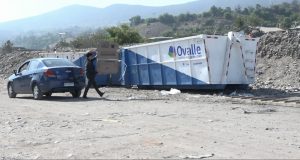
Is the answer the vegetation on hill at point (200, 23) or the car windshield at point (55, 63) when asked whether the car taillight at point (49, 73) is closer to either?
the car windshield at point (55, 63)

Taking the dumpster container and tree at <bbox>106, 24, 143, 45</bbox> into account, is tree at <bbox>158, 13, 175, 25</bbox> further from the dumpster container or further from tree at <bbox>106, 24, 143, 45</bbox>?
the dumpster container

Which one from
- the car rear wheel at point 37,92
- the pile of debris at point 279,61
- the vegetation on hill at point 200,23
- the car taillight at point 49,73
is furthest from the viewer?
the vegetation on hill at point 200,23

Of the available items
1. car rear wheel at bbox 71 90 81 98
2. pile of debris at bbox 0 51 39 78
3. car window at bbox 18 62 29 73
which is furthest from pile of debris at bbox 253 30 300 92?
pile of debris at bbox 0 51 39 78

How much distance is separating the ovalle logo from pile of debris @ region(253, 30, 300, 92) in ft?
14.6

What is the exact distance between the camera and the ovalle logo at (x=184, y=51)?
20.4 meters

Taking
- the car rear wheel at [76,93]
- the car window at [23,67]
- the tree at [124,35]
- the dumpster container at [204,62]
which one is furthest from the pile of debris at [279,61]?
the tree at [124,35]

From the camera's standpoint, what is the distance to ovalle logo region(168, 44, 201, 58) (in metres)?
20.4

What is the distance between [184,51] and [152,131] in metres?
10.9

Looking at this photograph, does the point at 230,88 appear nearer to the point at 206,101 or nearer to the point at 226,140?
the point at 206,101

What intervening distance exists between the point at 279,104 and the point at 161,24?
420 feet

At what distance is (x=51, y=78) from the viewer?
63.1 feet

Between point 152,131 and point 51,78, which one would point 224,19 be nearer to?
point 51,78

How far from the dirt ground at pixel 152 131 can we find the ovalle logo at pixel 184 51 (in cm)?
432

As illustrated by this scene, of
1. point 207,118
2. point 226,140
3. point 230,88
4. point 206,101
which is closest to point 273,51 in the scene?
point 230,88
